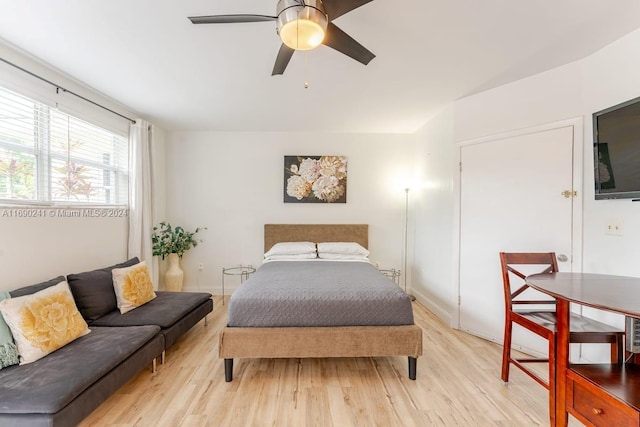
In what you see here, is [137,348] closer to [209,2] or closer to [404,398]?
[404,398]

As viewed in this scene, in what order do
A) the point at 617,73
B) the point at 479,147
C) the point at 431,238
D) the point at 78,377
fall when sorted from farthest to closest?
the point at 431,238 < the point at 479,147 < the point at 617,73 < the point at 78,377

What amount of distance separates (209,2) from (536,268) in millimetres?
3402

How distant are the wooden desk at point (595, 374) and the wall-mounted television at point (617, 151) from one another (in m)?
0.68

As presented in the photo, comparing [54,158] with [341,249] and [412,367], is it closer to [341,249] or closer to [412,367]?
[341,249]

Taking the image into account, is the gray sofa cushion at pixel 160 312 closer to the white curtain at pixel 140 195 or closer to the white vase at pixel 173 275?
the white curtain at pixel 140 195

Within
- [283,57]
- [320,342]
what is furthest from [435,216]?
[283,57]

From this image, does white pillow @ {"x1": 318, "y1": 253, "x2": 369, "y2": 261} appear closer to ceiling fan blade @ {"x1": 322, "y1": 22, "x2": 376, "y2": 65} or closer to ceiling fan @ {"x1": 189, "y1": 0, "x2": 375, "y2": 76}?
ceiling fan blade @ {"x1": 322, "y1": 22, "x2": 376, "y2": 65}

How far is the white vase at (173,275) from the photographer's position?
13.2 ft

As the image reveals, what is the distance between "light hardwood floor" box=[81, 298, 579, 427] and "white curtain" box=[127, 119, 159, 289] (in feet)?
5.08

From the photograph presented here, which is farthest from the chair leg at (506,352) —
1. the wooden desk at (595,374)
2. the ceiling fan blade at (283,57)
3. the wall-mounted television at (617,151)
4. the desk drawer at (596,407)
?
the ceiling fan blade at (283,57)

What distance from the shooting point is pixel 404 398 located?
2006mm

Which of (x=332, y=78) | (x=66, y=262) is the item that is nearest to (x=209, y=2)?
(x=332, y=78)

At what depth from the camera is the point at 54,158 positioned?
2.62 metres

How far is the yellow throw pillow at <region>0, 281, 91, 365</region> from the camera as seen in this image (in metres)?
1.76
